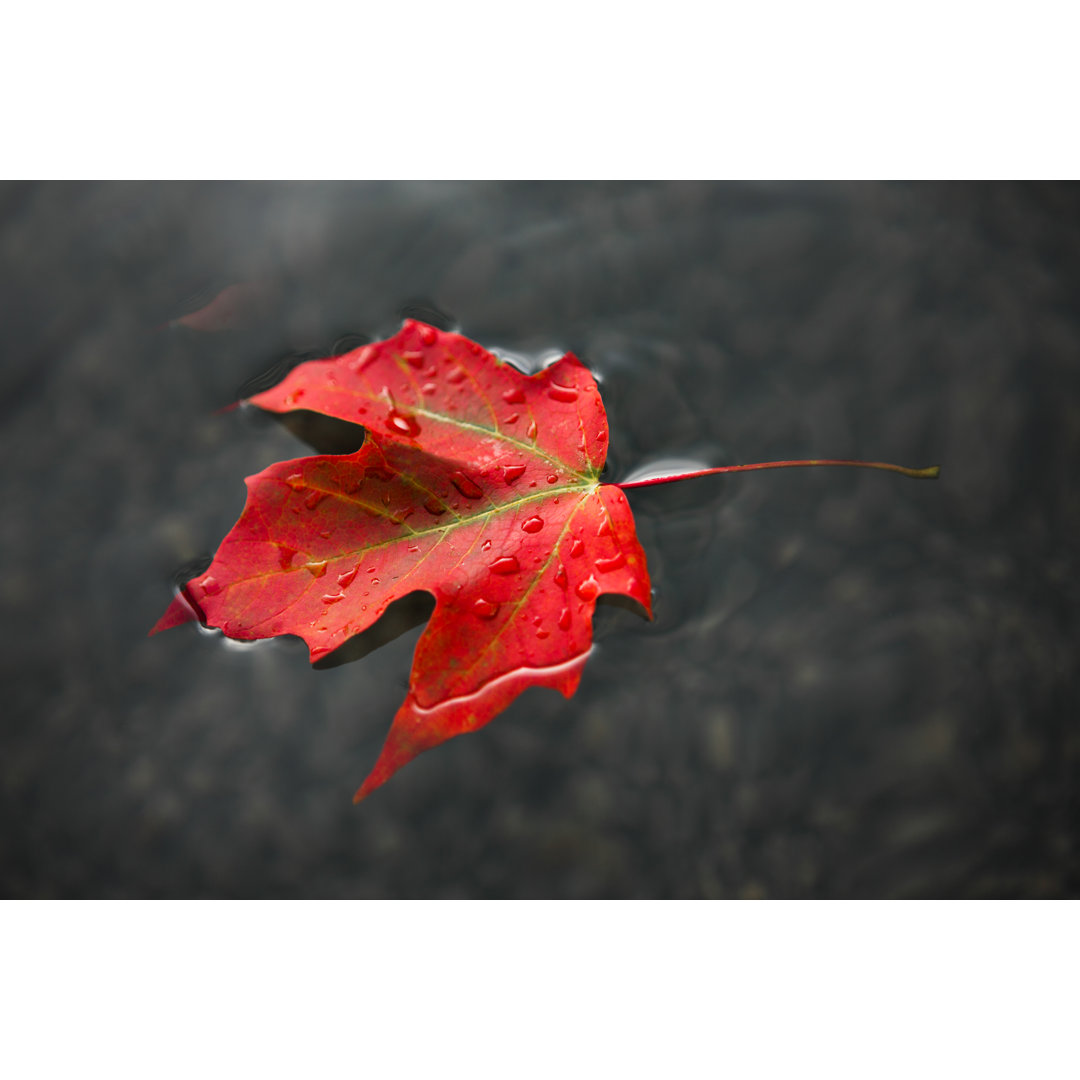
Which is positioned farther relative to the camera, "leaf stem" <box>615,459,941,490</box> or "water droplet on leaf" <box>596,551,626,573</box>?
"leaf stem" <box>615,459,941,490</box>

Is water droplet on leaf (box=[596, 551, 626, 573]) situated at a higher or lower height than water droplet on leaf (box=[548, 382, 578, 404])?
lower

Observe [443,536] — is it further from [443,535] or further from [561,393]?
[561,393]

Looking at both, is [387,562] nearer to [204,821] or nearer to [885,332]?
[204,821]

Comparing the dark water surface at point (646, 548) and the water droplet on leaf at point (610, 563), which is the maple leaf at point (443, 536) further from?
the dark water surface at point (646, 548)

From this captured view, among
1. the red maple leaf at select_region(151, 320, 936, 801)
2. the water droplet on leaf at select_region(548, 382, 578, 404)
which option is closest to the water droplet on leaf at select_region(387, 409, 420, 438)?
the red maple leaf at select_region(151, 320, 936, 801)

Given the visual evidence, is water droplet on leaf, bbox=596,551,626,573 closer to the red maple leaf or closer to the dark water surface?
the red maple leaf

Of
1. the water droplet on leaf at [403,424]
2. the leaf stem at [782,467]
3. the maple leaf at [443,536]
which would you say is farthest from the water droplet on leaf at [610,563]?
the water droplet on leaf at [403,424]

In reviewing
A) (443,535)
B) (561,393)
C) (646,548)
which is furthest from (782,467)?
(443,535)
